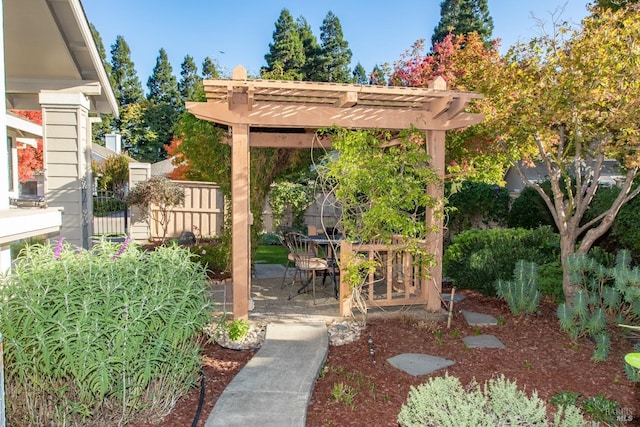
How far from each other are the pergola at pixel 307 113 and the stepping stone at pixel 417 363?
1.40 m

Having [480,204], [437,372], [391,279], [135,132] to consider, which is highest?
[135,132]

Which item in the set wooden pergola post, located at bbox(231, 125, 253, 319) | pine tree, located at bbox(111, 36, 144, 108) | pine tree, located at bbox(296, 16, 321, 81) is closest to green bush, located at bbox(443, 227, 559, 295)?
wooden pergola post, located at bbox(231, 125, 253, 319)

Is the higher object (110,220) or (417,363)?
(110,220)

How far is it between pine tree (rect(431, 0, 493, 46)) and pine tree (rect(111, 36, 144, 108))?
2351cm

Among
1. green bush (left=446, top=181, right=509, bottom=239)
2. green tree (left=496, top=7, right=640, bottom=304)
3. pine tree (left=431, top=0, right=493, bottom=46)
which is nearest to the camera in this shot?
green tree (left=496, top=7, right=640, bottom=304)

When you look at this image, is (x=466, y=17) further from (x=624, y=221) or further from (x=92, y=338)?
(x=92, y=338)

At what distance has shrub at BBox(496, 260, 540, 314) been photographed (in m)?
5.75

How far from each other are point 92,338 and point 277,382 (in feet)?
5.19

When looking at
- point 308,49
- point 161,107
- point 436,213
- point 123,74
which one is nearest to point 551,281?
point 436,213

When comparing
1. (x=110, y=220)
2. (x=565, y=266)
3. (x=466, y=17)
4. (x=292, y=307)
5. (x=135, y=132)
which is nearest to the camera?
(x=565, y=266)

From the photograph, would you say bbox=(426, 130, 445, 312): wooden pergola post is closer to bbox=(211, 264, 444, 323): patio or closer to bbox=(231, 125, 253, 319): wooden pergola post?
bbox=(211, 264, 444, 323): patio

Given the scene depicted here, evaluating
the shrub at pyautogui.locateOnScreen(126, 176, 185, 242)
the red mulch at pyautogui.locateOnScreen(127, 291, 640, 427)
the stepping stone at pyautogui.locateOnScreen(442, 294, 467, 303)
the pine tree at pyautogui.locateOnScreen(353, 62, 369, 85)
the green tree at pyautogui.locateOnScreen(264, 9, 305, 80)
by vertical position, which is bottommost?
the red mulch at pyautogui.locateOnScreen(127, 291, 640, 427)

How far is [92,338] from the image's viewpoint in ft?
9.39

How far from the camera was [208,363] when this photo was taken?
445cm
